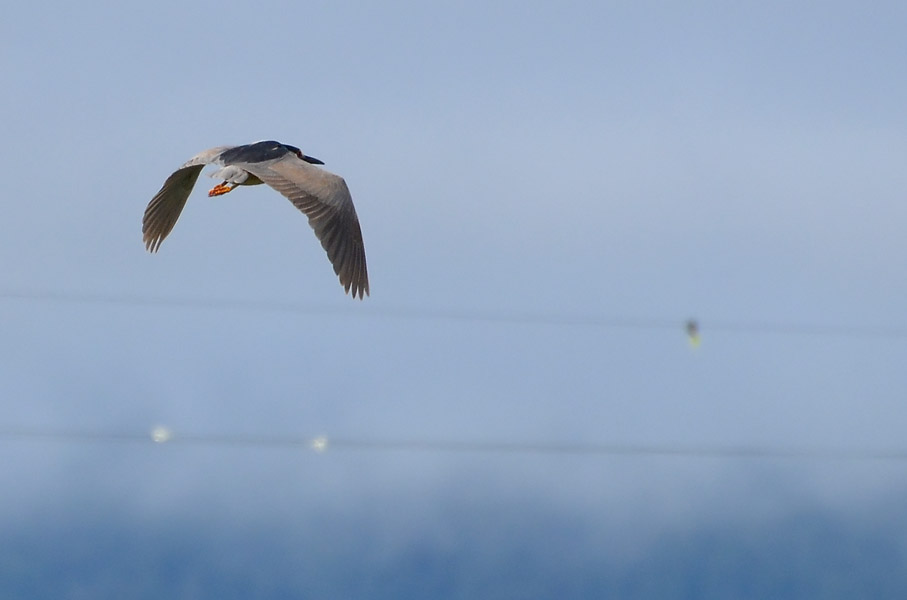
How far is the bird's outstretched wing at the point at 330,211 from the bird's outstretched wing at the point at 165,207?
62.2 inches

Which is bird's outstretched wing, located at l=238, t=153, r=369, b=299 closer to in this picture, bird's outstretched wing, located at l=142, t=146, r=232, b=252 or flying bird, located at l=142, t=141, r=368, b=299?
flying bird, located at l=142, t=141, r=368, b=299

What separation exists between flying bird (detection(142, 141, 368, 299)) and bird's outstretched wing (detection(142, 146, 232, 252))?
2.78ft

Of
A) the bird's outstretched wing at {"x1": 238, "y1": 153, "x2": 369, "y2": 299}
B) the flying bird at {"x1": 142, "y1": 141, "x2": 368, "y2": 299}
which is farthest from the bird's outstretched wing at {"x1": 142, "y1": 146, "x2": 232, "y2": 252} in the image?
the bird's outstretched wing at {"x1": 238, "y1": 153, "x2": 369, "y2": 299}

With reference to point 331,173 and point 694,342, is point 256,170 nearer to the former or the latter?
point 331,173

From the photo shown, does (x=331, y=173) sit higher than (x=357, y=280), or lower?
higher

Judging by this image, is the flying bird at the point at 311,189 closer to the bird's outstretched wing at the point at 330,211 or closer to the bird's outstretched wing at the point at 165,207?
the bird's outstretched wing at the point at 330,211

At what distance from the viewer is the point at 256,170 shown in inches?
537

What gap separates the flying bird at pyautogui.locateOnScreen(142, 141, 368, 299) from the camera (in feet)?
44.0

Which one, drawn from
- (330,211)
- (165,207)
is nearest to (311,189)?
(330,211)

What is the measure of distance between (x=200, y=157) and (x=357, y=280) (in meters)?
2.06

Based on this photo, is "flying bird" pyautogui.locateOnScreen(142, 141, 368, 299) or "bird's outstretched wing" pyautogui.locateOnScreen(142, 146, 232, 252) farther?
"bird's outstretched wing" pyautogui.locateOnScreen(142, 146, 232, 252)

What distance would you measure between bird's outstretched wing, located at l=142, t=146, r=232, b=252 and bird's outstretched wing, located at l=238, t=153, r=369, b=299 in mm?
1580

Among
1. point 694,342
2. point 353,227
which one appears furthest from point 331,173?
point 694,342

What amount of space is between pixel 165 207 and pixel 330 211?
2478 mm
